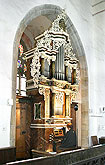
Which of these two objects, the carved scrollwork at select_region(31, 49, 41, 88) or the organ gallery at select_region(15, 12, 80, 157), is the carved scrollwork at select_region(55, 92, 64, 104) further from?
the carved scrollwork at select_region(31, 49, 41, 88)

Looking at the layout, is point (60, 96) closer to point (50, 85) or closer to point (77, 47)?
point (50, 85)

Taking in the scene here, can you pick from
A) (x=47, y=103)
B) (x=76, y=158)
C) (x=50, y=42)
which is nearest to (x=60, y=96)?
(x=47, y=103)

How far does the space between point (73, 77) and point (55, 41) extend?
179 centimetres

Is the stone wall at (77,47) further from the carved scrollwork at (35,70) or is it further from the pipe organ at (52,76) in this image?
the carved scrollwork at (35,70)

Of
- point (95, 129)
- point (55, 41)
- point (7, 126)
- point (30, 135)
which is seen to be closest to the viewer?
point (7, 126)

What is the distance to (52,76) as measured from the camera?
7945 millimetres

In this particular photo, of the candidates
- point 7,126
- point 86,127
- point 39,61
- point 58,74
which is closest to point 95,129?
point 86,127

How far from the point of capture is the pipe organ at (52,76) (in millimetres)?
7738

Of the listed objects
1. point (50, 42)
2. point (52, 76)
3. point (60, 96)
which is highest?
point (50, 42)

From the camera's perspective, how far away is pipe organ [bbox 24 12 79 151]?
305 inches

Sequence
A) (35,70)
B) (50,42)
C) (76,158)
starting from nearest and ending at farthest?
(76,158), (35,70), (50,42)

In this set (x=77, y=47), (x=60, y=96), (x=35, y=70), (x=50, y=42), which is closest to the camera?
(x=35, y=70)

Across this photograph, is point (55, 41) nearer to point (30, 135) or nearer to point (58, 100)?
point (58, 100)

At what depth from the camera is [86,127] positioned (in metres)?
8.66
